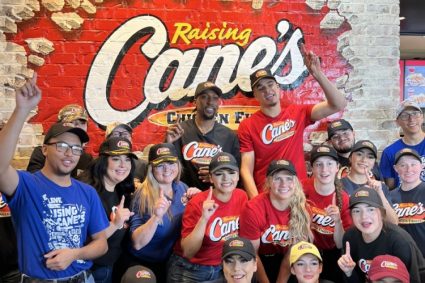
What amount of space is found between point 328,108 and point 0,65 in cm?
300

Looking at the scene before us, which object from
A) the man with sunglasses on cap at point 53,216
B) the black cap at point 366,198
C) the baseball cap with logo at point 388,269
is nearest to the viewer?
the man with sunglasses on cap at point 53,216

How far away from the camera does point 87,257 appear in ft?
10.3

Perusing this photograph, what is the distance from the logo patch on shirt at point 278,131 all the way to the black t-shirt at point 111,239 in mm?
1425

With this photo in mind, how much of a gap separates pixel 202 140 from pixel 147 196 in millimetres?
886

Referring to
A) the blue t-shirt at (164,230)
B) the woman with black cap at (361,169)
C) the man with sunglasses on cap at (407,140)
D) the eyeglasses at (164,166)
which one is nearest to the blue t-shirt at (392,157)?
the man with sunglasses on cap at (407,140)

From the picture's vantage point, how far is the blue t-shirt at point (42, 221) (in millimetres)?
3021

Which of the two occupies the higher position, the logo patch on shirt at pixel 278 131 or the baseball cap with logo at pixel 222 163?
the logo patch on shirt at pixel 278 131

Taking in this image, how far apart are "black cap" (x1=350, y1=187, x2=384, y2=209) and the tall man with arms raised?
86 cm

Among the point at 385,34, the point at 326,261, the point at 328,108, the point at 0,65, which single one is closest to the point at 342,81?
the point at 385,34

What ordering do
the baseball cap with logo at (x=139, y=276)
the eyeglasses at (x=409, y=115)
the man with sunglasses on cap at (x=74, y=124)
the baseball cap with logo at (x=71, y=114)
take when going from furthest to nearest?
the eyeglasses at (x=409, y=115), the baseball cap with logo at (x=71, y=114), the man with sunglasses on cap at (x=74, y=124), the baseball cap with logo at (x=139, y=276)

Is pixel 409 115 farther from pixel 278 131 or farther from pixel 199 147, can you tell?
pixel 199 147

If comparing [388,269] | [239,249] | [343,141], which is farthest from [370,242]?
[343,141]

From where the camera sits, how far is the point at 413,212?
4.17 metres

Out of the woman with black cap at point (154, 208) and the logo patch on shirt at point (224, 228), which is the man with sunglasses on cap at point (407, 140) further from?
the woman with black cap at point (154, 208)
